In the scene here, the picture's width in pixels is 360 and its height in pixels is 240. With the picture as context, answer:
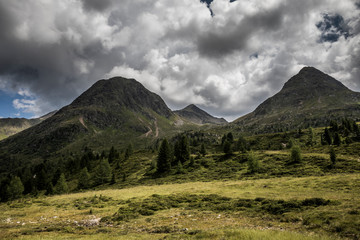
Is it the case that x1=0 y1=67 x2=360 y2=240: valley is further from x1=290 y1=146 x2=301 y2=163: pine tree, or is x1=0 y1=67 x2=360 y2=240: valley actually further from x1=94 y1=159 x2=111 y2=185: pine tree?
x1=290 y1=146 x2=301 y2=163: pine tree

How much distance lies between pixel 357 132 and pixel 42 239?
186m

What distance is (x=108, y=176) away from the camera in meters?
94.6

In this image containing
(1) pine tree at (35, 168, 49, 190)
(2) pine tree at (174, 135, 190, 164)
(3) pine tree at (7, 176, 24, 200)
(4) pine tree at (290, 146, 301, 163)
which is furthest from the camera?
(2) pine tree at (174, 135, 190, 164)

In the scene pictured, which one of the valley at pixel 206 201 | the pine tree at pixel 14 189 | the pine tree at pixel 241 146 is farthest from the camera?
the pine tree at pixel 241 146

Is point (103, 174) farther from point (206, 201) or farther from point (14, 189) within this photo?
point (206, 201)

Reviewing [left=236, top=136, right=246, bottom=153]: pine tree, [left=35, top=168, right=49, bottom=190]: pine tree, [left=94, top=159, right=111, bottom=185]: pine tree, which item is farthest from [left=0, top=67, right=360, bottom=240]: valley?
[left=236, top=136, right=246, bottom=153]: pine tree

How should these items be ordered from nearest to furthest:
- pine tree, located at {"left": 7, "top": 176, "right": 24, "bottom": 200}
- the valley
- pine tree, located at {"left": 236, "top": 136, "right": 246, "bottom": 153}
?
the valley
pine tree, located at {"left": 7, "top": 176, "right": 24, "bottom": 200}
pine tree, located at {"left": 236, "top": 136, "right": 246, "bottom": 153}

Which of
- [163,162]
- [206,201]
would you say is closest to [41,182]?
[163,162]

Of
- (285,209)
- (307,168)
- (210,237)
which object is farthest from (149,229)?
(307,168)

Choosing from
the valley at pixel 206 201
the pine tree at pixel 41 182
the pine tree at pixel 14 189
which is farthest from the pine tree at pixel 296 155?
the pine tree at pixel 41 182

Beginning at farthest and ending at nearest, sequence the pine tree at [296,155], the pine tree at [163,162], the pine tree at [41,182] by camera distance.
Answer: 1. the pine tree at [41,182]
2. the pine tree at [163,162]
3. the pine tree at [296,155]

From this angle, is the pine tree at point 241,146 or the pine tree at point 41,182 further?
the pine tree at point 241,146

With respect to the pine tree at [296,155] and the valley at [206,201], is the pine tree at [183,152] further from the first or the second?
the pine tree at [296,155]

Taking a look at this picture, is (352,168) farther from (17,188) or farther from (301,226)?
(17,188)
